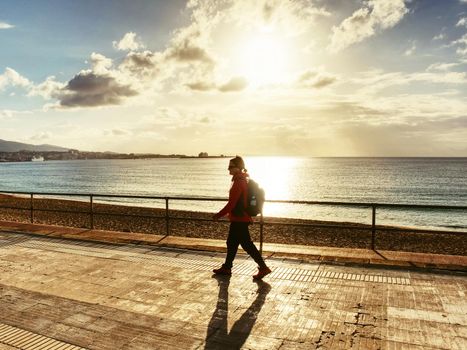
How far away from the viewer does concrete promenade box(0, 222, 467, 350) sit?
432 cm

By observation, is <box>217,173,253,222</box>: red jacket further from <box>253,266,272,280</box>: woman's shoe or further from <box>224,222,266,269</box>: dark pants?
<box>253,266,272,280</box>: woman's shoe

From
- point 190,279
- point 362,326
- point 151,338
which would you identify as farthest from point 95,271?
point 362,326

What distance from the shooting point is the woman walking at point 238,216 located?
621 cm

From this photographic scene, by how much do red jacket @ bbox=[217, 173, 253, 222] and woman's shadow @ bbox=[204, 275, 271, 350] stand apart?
3.60 feet

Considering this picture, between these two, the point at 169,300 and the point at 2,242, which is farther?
the point at 2,242

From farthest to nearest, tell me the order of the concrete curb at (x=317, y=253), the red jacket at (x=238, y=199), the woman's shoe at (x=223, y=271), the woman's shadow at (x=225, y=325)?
the concrete curb at (x=317, y=253) < the woman's shoe at (x=223, y=271) < the red jacket at (x=238, y=199) < the woman's shadow at (x=225, y=325)

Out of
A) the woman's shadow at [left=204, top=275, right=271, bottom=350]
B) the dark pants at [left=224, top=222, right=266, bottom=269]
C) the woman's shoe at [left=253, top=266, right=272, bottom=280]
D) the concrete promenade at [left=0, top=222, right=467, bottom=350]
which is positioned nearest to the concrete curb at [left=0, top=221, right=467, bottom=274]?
the concrete promenade at [left=0, top=222, right=467, bottom=350]

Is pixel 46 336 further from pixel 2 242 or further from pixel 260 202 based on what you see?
pixel 2 242

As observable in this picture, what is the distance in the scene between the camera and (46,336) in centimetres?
445

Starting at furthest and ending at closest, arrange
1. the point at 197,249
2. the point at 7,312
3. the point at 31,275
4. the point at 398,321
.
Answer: the point at 197,249 < the point at 31,275 < the point at 7,312 < the point at 398,321

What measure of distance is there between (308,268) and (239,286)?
54.7 inches

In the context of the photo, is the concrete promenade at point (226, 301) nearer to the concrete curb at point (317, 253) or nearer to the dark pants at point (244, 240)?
the concrete curb at point (317, 253)

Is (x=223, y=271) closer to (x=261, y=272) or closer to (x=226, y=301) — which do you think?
(x=261, y=272)

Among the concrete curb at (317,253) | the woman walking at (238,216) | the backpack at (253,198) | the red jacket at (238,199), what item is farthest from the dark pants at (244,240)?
the concrete curb at (317,253)
